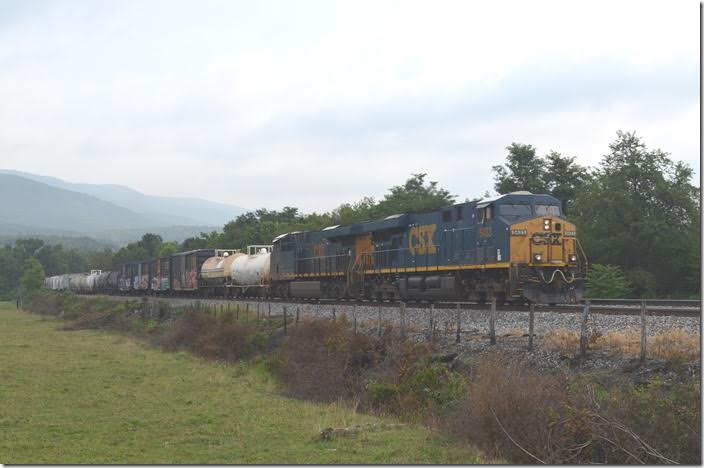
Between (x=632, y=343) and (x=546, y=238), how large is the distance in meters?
10.5

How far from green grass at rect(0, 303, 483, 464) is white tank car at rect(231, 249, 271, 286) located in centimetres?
2018

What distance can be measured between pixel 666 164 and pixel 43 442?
37.2 m

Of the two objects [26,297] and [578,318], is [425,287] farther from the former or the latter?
[26,297]

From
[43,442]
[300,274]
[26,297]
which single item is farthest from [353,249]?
[26,297]

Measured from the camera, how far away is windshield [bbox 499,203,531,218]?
24.7 meters

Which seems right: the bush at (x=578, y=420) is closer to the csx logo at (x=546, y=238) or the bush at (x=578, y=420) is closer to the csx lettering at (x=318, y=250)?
the csx logo at (x=546, y=238)

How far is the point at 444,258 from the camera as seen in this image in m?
27.0

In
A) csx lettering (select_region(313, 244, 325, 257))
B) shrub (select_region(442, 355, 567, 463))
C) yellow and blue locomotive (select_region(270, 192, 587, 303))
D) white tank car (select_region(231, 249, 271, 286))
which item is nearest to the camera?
shrub (select_region(442, 355, 567, 463))

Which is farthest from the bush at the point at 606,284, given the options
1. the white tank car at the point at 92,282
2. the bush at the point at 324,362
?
the white tank car at the point at 92,282

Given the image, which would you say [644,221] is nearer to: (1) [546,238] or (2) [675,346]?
(1) [546,238]

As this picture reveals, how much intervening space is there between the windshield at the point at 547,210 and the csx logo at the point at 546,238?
1365mm

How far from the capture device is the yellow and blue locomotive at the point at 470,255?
23.6m

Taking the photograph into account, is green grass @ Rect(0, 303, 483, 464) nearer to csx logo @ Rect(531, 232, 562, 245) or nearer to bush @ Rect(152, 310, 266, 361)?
bush @ Rect(152, 310, 266, 361)

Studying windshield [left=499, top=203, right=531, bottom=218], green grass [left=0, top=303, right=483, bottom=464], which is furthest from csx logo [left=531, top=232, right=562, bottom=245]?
green grass [left=0, top=303, right=483, bottom=464]
